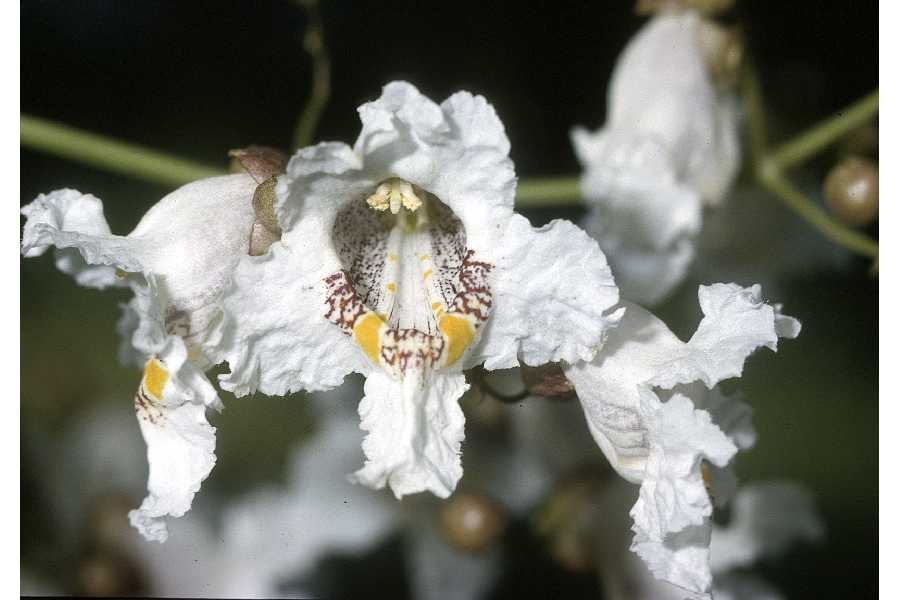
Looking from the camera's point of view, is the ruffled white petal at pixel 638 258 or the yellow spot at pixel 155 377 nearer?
the yellow spot at pixel 155 377

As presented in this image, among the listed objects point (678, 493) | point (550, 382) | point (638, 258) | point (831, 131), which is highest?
point (831, 131)

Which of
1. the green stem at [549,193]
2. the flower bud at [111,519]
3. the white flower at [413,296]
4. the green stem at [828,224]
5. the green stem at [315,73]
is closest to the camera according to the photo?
the white flower at [413,296]

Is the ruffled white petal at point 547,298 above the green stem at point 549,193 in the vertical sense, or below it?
below

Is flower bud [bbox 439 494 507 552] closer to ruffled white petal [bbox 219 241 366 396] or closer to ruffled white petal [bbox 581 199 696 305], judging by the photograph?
ruffled white petal [bbox 581 199 696 305]

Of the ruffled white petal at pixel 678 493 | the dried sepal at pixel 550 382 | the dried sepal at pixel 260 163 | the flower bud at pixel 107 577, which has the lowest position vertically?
the ruffled white petal at pixel 678 493

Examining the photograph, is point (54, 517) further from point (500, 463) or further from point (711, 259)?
point (711, 259)

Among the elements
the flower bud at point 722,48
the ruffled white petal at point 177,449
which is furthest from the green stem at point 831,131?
the ruffled white petal at point 177,449

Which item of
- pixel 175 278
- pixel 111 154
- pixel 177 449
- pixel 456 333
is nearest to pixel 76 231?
pixel 175 278

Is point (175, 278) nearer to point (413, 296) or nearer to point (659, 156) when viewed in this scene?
point (413, 296)

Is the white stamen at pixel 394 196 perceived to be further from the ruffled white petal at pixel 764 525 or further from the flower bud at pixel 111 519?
the flower bud at pixel 111 519

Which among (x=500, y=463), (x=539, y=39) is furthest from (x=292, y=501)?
(x=539, y=39)

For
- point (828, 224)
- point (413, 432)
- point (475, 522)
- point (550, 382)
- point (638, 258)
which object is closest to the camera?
point (413, 432)
